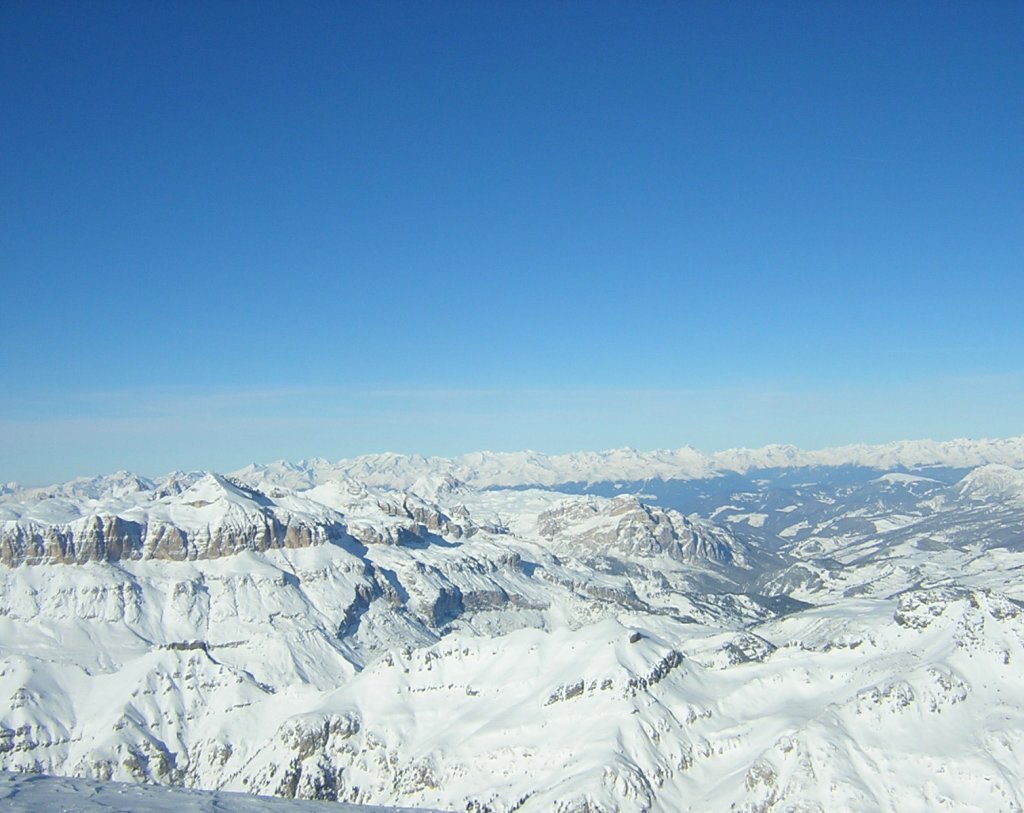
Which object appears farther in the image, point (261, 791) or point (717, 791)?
point (261, 791)

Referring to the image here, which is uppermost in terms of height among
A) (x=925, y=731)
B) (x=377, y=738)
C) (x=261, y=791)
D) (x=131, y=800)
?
(x=131, y=800)

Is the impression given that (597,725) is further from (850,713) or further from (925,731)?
(925,731)

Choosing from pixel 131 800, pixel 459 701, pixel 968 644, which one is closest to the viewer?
pixel 131 800

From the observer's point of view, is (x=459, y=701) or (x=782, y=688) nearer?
(x=782, y=688)

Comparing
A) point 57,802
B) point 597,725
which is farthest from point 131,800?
point 597,725

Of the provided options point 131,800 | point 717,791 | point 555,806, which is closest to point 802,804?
point 717,791

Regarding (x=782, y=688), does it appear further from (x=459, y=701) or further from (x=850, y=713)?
(x=459, y=701)

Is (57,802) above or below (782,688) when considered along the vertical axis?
above

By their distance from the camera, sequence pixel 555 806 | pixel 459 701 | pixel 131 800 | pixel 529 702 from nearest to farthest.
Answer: pixel 131 800 < pixel 555 806 < pixel 529 702 < pixel 459 701

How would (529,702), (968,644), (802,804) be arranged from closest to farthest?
1. (802,804)
2. (968,644)
3. (529,702)
